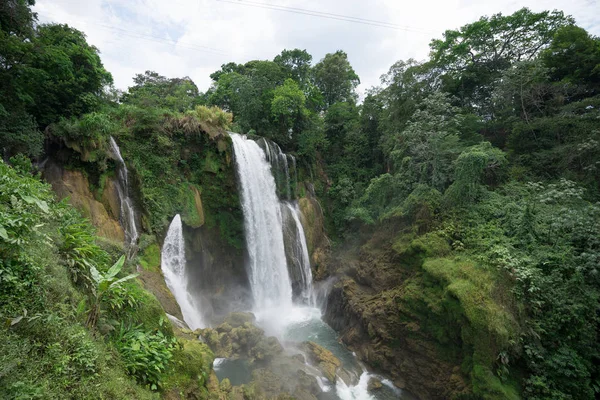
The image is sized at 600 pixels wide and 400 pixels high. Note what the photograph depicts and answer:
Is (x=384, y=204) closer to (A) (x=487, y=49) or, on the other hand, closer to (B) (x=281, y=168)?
(B) (x=281, y=168)

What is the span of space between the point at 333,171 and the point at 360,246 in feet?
23.3

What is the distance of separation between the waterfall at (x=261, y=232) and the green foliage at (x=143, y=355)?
1016cm

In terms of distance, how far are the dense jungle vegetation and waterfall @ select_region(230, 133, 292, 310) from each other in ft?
2.50

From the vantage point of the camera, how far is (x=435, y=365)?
8914 mm

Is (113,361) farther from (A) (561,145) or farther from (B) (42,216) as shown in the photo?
(A) (561,145)

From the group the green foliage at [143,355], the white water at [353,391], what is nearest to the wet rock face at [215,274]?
the white water at [353,391]

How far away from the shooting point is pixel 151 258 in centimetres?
910

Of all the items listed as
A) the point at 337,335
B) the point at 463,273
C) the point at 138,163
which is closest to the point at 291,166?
the point at 138,163

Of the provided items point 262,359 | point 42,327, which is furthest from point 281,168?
→ point 42,327

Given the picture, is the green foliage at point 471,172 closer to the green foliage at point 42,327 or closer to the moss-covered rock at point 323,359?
the moss-covered rock at point 323,359

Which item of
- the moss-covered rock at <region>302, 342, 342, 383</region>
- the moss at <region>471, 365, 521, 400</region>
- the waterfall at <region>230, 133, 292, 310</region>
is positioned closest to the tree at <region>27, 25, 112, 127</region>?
the waterfall at <region>230, 133, 292, 310</region>

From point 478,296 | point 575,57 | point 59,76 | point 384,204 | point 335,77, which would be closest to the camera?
point 478,296

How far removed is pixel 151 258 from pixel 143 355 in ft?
20.9

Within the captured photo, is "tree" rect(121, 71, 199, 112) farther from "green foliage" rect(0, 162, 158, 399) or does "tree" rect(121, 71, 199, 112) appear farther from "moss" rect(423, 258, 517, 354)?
"moss" rect(423, 258, 517, 354)
